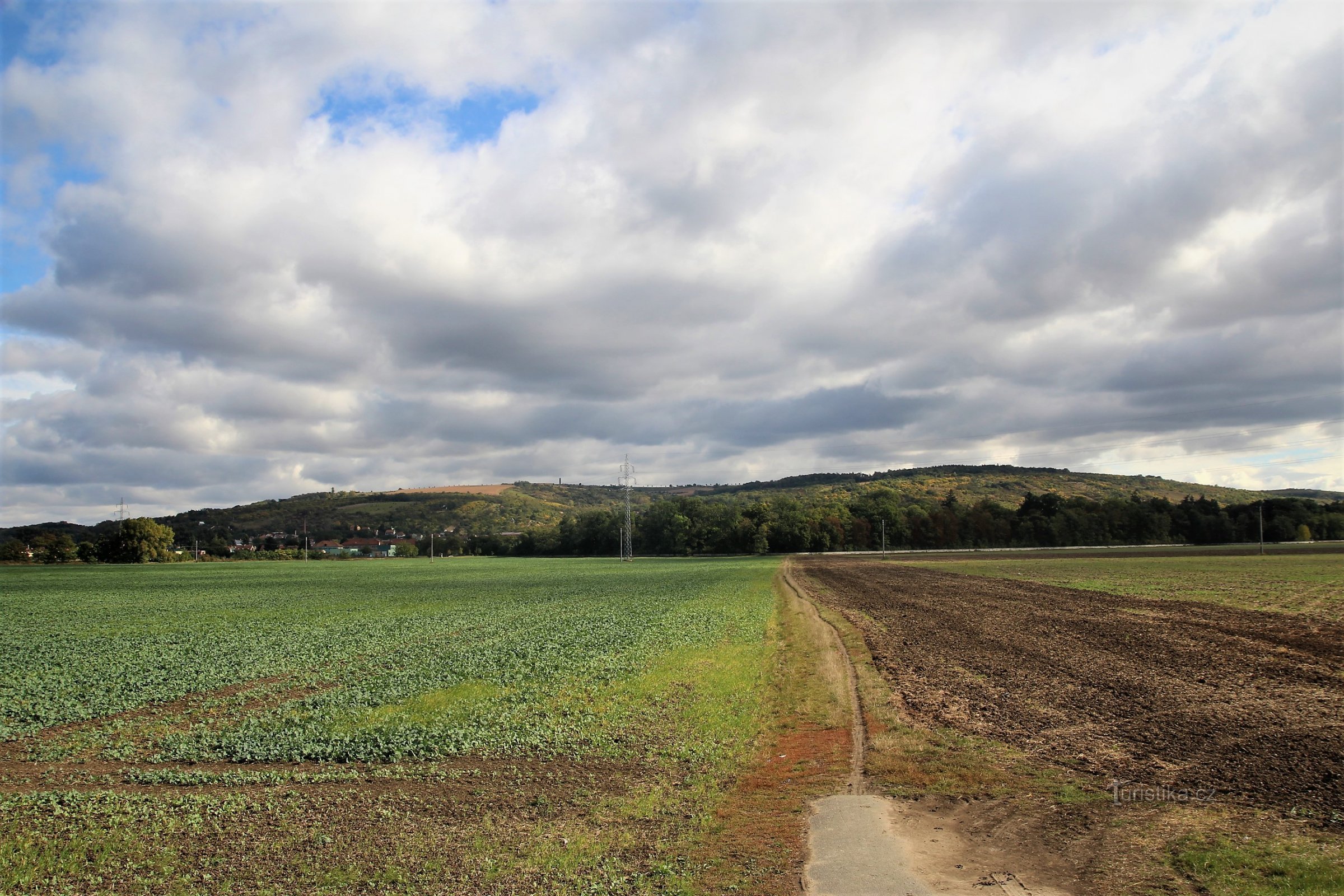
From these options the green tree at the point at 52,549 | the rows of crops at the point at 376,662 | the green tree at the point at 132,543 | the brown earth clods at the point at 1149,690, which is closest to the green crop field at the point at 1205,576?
the brown earth clods at the point at 1149,690

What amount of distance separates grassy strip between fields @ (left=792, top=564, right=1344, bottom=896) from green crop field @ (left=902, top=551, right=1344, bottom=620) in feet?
91.0

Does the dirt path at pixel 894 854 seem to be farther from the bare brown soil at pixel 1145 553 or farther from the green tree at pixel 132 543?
the green tree at pixel 132 543

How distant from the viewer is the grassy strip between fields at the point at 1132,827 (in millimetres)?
7012

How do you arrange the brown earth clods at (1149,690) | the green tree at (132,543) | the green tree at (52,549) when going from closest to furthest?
the brown earth clods at (1149,690)
the green tree at (52,549)
the green tree at (132,543)

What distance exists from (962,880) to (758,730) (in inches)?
257

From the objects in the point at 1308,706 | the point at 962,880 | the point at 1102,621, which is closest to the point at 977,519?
the point at 1102,621

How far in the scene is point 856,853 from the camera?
8031mm

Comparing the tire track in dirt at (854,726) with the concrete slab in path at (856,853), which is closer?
the concrete slab in path at (856,853)

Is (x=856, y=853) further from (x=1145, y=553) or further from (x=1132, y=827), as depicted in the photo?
(x=1145, y=553)

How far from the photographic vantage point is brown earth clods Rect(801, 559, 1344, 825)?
10453 mm

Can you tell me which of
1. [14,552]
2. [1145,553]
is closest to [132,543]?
[14,552]

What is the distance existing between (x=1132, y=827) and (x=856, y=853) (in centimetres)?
343

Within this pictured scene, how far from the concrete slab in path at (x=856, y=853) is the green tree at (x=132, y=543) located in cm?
14711

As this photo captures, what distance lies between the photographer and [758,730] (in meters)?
13.6
